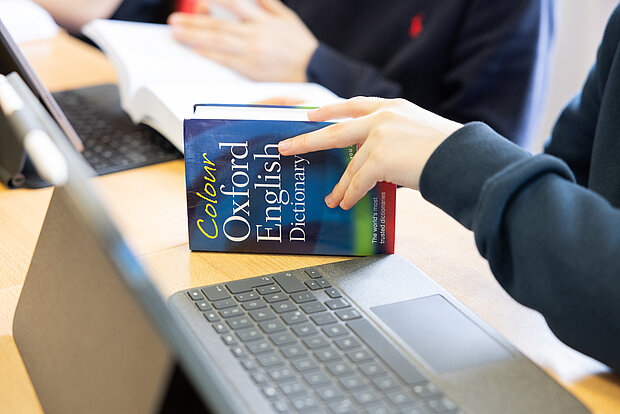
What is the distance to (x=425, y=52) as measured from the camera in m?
1.26

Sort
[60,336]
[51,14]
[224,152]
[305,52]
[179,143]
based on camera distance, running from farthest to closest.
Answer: [51,14]
[305,52]
[179,143]
[224,152]
[60,336]

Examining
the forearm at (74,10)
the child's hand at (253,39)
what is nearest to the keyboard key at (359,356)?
the child's hand at (253,39)

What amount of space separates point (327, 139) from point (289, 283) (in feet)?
0.42

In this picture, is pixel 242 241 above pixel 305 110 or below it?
below

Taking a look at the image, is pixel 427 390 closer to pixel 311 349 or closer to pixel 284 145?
pixel 311 349

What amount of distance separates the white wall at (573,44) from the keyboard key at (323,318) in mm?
1498

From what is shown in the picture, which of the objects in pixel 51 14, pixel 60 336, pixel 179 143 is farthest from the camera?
pixel 51 14

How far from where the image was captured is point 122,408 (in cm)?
37

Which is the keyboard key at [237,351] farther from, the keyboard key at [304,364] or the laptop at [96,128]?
the laptop at [96,128]

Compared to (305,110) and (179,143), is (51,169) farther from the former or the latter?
Result: (179,143)

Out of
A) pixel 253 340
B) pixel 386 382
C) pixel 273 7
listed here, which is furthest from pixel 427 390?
pixel 273 7

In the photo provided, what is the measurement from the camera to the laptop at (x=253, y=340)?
13.5 inches

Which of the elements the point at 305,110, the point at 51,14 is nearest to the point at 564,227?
the point at 305,110

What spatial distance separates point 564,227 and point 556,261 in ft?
0.08
